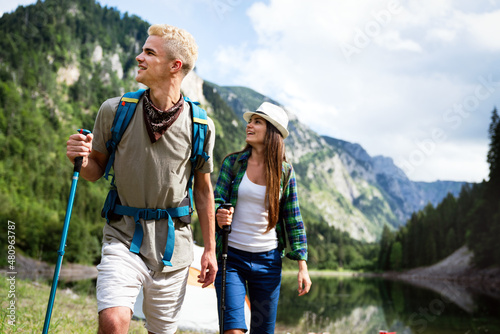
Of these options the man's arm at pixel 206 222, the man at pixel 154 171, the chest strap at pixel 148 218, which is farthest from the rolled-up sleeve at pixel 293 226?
the chest strap at pixel 148 218

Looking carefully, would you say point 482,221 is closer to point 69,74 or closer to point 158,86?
point 158,86

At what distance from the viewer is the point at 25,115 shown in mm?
122938

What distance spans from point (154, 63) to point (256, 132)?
1774mm

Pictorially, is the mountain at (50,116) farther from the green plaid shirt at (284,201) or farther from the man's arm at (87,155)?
the man's arm at (87,155)

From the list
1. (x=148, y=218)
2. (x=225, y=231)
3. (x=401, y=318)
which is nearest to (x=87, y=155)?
(x=148, y=218)

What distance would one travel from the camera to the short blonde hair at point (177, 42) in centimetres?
328

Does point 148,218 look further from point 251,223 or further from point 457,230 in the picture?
point 457,230

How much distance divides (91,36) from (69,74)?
3557cm

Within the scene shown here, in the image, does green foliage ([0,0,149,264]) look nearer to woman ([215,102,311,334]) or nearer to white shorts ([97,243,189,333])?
woman ([215,102,311,334])

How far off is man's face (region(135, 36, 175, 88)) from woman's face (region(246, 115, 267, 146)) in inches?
65.5

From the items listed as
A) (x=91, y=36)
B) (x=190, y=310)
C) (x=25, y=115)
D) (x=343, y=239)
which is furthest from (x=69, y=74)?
(x=190, y=310)

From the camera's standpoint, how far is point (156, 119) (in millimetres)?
3119

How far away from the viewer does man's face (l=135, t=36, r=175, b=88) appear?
3242 millimetres

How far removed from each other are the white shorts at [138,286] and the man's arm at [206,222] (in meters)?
0.25
